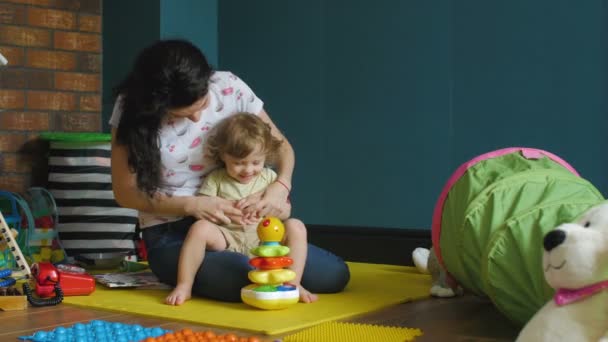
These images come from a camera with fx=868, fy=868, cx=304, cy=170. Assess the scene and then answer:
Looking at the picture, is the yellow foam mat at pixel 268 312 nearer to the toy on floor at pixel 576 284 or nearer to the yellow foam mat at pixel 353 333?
the yellow foam mat at pixel 353 333

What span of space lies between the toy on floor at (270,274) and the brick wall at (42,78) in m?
1.77

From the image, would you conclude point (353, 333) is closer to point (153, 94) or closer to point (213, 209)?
point (213, 209)

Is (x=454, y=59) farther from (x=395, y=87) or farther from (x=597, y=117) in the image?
(x=597, y=117)

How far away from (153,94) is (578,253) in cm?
126

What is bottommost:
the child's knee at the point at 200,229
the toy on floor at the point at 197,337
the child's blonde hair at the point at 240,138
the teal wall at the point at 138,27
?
the toy on floor at the point at 197,337

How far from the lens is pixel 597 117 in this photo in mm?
3078

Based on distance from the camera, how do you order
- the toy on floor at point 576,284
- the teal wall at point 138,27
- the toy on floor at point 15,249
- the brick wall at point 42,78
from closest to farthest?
1. the toy on floor at point 576,284
2. the toy on floor at point 15,249
3. the brick wall at point 42,78
4. the teal wall at point 138,27

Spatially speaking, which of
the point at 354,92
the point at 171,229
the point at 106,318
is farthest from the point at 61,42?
the point at 106,318

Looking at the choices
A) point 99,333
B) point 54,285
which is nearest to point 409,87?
point 54,285

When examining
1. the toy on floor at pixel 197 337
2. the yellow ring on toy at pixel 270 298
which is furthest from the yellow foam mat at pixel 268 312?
the toy on floor at pixel 197 337

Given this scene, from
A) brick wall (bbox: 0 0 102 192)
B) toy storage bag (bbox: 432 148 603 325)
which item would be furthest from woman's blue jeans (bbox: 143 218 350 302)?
brick wall (bbox: 0 0 102 192)

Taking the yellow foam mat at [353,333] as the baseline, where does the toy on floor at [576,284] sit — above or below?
above

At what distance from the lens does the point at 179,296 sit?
2367 mm

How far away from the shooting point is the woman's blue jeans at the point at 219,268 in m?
2.42
